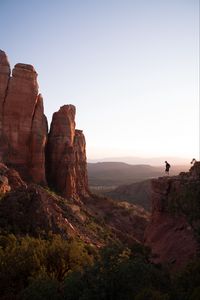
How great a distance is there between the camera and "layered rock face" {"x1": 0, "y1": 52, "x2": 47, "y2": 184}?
50.9m

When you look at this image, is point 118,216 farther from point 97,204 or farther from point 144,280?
point 144,280

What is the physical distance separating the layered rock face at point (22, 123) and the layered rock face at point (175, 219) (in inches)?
1131

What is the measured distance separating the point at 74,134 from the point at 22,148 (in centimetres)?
1202

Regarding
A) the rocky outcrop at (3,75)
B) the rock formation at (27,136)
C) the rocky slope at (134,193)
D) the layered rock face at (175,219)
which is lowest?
the rocky slope at (134,193)

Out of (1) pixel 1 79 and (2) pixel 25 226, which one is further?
(1) pixel 1 79

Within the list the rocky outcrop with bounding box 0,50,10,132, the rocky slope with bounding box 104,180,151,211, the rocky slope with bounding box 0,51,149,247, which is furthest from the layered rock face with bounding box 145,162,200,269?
the rocky slope with bounding box 104,180,151,211

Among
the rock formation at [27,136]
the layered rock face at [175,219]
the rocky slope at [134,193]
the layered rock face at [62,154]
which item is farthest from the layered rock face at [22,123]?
the rocky slope at [134,193]

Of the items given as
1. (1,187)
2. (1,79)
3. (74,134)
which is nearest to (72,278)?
(1,187)

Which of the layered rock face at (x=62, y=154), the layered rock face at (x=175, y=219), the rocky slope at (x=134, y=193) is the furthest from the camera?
the rocky slope at (x=134, y=193)

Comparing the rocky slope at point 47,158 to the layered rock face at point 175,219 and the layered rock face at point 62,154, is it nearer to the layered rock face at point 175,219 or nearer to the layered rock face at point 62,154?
the layered rock face at point 62,154

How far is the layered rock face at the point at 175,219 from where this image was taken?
18.0 metres

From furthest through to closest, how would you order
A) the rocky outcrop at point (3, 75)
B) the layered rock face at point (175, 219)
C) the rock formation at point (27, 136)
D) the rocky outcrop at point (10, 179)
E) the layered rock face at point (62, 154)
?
the layered rock face at point (62, 154), the rocky outcrop at point (3, 75), the rock formation at point (27, 136), the rocky outcrop at point (10, 179), the layered rock face at point (175, 219)

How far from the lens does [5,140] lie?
50250 mm

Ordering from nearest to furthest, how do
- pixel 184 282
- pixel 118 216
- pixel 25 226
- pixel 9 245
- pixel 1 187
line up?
pixel 184 282 → pixel 9 245 → pixel 25 226 → pixel 1 187 → pixel 118 216
